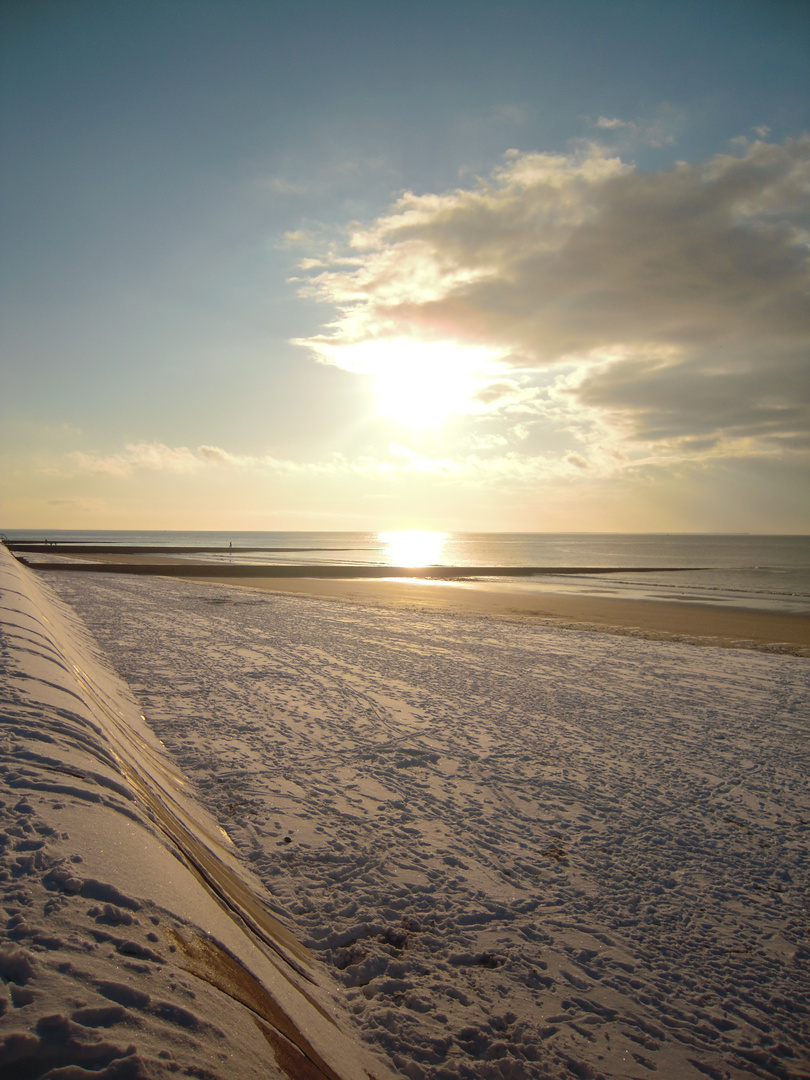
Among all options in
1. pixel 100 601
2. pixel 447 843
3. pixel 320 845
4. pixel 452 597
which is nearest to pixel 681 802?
pixel 447 843

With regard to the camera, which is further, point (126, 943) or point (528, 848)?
point (528, 848)

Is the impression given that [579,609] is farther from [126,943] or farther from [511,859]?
[126,943]

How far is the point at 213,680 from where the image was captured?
963 cm

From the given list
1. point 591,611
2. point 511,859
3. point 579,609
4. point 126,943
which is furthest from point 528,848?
point 579,609

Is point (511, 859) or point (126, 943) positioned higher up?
point (126, 943)

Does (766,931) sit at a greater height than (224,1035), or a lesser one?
lesser

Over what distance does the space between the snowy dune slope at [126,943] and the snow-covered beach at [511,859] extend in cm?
3

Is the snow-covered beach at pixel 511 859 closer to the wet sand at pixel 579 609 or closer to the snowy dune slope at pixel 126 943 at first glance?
the snowy dune slope at pixel 126 943

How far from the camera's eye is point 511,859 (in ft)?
15.2

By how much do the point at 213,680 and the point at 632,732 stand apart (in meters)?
6.77

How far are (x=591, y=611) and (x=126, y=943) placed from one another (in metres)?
22.0

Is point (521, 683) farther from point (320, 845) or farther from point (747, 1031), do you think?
point (747, 1031)

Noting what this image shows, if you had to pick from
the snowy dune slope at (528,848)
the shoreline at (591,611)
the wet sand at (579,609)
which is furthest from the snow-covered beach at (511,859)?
the wet sand at (579,609)

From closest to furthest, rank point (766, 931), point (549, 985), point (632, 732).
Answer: point (549, 985) < point (766, 931) < point (632, 732)
